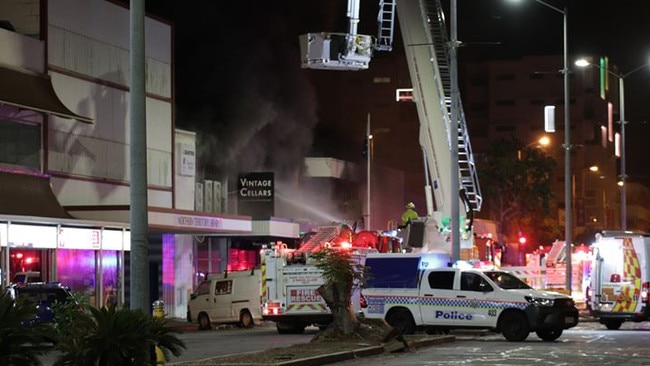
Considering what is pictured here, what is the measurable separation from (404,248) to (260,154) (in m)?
21.6

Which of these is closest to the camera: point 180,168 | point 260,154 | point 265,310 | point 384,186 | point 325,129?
point 265,310

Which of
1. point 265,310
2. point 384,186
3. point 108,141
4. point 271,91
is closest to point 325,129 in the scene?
point 384,186

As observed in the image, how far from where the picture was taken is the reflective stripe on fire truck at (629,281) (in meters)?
27.3

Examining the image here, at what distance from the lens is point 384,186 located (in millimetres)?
66562

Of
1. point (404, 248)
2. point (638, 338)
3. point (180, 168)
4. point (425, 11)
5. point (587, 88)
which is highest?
point (587, 88)

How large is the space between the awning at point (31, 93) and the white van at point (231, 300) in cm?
636

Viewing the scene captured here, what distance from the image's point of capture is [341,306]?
2127cm

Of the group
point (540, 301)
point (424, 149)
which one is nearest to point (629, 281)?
point (540, 301)

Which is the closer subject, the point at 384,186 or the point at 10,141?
the point at 10,141

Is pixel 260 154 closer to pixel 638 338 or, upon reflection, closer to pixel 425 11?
pixel 425 11

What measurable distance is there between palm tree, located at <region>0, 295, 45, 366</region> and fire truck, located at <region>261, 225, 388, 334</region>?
16133 millimetres

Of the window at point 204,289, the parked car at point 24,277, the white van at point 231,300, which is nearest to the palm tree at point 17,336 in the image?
the parked car at point 24,277

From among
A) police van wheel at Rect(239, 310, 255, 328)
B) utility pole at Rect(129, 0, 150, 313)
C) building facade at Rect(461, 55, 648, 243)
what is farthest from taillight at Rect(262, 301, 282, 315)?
building facade at Rect(461, 55, 648, 243)

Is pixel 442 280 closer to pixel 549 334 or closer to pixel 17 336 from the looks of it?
pixel 549 334
